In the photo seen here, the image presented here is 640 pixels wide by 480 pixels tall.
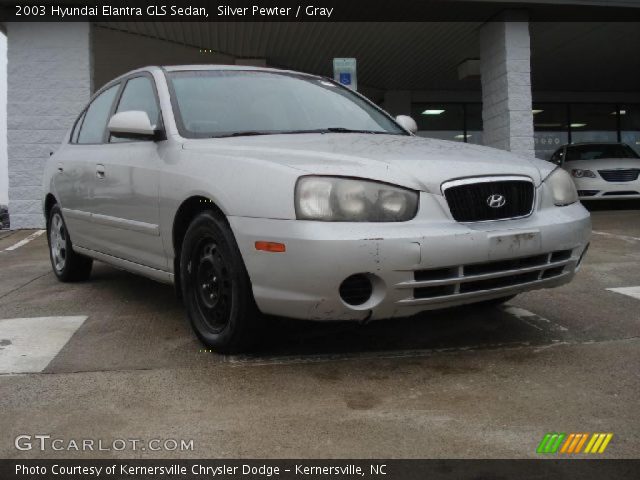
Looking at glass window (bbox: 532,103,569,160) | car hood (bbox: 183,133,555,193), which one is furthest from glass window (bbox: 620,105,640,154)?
car hood (bbox: 183,133,555,193)

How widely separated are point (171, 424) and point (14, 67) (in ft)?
32.0

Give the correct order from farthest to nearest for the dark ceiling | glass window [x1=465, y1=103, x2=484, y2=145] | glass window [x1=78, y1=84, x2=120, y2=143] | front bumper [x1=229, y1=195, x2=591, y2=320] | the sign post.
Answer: glass window [x1=465, y1=103, x2=484, y2=145] → the dark ceiling → the sign post → glass window [x1=78, y1=84, x2=120, y2=143] → front bumper [x1=229, y1=195, x2=591, y2=320]

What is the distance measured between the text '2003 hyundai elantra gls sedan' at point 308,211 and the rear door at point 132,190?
0.05ft

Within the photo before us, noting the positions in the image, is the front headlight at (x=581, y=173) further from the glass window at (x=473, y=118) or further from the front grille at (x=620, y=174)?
the glass window at (x=473, y=118)

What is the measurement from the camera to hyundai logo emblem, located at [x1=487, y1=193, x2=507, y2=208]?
3.00 meters

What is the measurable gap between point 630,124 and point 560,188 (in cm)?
1957

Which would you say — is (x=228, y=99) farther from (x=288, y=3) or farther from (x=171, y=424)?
(x=288, y=3)

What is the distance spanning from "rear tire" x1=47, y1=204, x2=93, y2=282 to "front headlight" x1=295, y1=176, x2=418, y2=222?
10.2ft

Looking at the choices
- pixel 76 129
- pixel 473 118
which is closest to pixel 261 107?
pixel 76 129

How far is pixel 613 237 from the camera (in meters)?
7.85

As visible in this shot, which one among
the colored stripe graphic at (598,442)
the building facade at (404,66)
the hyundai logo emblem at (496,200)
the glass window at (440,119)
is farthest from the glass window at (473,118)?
the colored stripe graphic at (598,442)

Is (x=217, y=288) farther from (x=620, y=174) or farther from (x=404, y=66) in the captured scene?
(x=404, y=66)
